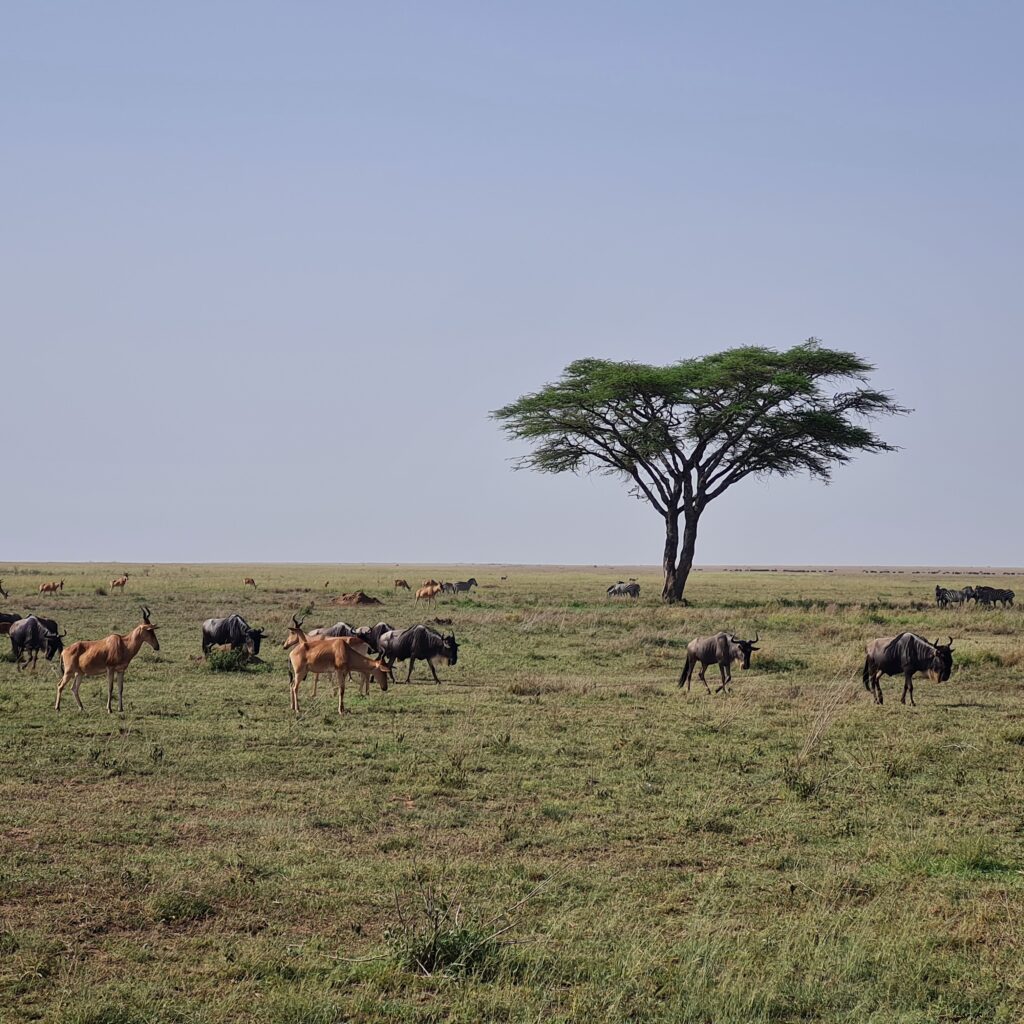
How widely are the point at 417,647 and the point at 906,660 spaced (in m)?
8.47

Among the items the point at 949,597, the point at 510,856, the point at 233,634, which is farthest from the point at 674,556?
the point at 510,856

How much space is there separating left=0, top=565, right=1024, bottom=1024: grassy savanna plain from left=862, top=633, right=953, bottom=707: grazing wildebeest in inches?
20.1

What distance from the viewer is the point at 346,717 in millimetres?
16844

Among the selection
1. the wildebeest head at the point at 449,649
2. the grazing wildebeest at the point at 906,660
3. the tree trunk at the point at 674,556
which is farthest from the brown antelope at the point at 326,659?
the tree trunk at the point at 674,556

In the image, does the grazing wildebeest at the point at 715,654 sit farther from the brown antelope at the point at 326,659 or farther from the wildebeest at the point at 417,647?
the brown antelope at the point at 326,659

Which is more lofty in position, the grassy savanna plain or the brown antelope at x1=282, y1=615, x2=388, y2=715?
the brown antelope at x1=282, y1=615, x2=388, y2=715

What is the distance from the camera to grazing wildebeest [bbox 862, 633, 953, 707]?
62.6ft

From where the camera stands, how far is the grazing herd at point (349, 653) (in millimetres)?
16850

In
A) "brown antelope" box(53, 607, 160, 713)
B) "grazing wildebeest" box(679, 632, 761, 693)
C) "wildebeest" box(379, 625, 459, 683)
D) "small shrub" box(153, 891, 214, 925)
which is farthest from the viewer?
"wildebeest" box(379, 625, 459, 683)

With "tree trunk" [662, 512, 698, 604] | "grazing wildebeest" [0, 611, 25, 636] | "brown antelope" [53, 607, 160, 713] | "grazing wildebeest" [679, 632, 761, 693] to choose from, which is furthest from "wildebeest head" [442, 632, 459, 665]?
"tree trunk" [662, 512, 698, 604]

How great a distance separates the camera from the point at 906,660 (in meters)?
19.3

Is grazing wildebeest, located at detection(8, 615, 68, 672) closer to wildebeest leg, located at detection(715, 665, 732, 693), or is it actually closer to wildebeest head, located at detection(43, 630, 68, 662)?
wildebeest head, located at detection(43, 630, 68, 662)

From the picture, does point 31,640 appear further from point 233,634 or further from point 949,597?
point 949,597

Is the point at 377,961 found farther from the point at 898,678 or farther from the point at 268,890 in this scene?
the point at 898,678
